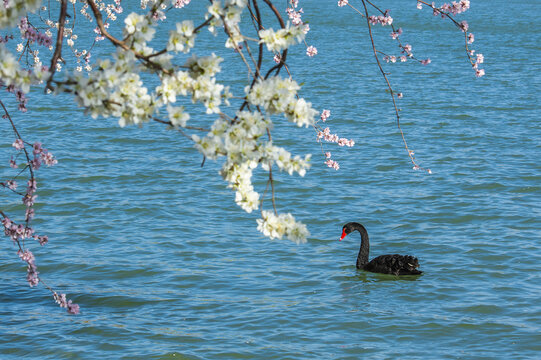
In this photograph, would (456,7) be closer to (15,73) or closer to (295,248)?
(15,73)

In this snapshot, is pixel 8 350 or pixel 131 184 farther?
pixel 131 184

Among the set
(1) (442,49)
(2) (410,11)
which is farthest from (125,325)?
(2) (410,11)

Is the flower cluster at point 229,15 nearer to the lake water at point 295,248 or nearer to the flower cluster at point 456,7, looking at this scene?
the flower cluster at point 456,7

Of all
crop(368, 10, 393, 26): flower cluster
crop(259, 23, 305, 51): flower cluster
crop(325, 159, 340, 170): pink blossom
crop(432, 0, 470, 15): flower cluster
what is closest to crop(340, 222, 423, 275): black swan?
crop(325, 159, 340, 170): pink blossom

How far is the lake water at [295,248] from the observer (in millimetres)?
8984

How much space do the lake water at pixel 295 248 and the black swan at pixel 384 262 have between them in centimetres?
17

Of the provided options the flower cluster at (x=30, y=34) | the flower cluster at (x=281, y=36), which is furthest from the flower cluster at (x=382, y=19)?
the flower cluster at (x=281, y=36)

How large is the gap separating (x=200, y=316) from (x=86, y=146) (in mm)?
9899

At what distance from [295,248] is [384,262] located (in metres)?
1.59

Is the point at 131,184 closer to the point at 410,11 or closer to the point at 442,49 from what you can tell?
the point at 442,49

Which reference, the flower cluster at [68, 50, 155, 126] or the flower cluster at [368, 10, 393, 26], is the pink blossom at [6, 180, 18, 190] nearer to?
the flower cluster at [368, 10, 393, 26]

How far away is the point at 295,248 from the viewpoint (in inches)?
476

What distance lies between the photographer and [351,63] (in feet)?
103

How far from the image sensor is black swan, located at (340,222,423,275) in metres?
10.6
